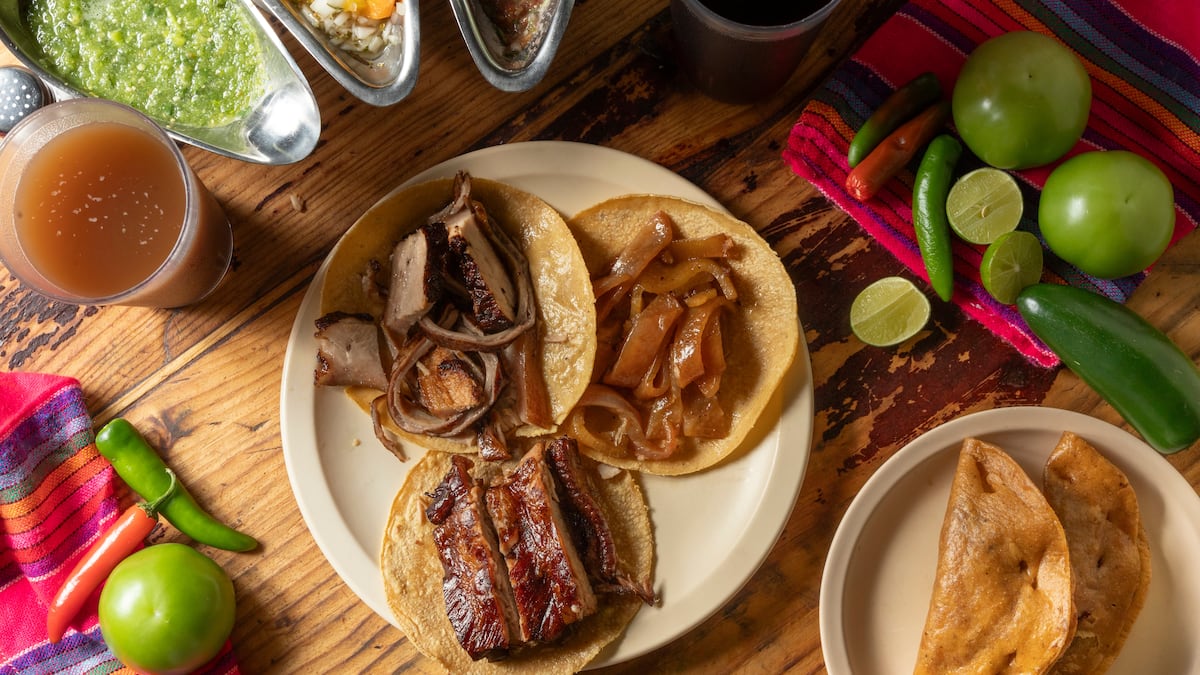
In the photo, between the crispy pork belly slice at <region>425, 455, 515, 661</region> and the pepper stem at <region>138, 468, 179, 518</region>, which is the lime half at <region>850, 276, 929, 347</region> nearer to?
the crispy pork belly slice at <region>425, 455, 515, 661</region>

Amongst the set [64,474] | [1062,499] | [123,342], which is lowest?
[1062,499]

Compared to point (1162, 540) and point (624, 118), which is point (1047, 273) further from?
point (624, 118)

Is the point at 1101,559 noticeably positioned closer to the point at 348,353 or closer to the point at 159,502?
the point at 348,353

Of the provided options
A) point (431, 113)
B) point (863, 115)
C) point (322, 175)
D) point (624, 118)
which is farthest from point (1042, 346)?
point (322, 175)

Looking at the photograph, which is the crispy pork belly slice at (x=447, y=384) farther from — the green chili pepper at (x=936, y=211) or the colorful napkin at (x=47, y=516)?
the green chili pepper at (x=936, y=211)

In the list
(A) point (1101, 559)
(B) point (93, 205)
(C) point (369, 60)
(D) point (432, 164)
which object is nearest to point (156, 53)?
(B) point (93, 205)

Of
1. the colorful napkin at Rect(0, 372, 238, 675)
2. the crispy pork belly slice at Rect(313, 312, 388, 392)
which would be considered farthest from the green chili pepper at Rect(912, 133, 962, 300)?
the colorful napkin at Rect(0, 372, 238, 675)
